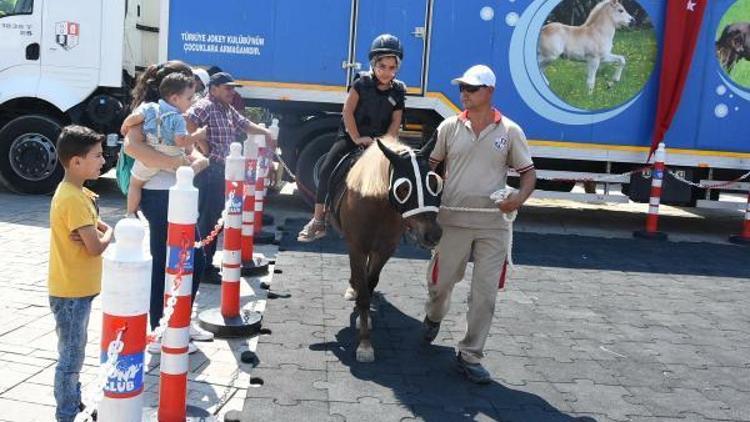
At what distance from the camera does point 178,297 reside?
3.43 metres

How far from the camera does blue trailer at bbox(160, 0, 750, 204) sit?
9.67m

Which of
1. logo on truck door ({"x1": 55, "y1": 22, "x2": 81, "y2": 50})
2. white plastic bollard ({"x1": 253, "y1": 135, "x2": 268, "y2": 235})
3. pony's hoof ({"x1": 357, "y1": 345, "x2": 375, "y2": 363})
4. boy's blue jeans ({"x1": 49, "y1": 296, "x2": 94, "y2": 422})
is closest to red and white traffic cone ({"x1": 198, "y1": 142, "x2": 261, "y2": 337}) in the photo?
pony's hoof ({"x1": 357, "y1": 345, "x2": 375, "y2": 363})

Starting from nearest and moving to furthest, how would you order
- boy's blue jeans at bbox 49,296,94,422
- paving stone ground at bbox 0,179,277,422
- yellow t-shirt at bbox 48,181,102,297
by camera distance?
yellow t-shirt at bbox 48,181,102,297 → boy's blue jeans at bbox 49,296,94,422 → paving stone ground at bbox 0,179,277,422

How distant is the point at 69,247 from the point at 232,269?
189 cm

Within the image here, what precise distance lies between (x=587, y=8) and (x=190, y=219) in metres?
8.04

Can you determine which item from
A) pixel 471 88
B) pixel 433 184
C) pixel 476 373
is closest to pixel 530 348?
pixel 476 373

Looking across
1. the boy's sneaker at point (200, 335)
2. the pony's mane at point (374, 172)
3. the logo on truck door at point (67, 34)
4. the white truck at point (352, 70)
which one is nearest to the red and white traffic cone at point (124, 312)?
the pony's mane at point (374, 172)

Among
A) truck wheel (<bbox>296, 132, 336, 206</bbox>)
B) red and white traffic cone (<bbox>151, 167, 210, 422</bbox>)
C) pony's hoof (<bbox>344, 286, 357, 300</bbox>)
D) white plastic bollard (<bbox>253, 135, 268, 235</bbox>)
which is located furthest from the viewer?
truck wheel (<bbox>296, 132, 336, 206</bbox>)

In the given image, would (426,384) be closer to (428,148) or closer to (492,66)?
(428,148)

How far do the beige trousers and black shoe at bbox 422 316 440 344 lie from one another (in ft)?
1.60

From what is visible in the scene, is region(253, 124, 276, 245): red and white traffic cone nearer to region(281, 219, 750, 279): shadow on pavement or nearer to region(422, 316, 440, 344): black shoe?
region(281, 219, 750, 279): shadow on pavement

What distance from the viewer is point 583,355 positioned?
5066 millimetres

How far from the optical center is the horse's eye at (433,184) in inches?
164

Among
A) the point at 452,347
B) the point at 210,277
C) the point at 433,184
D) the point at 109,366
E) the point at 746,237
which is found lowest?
the point at 452,347
